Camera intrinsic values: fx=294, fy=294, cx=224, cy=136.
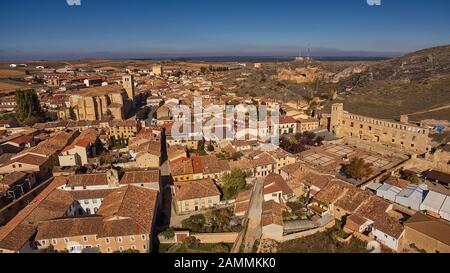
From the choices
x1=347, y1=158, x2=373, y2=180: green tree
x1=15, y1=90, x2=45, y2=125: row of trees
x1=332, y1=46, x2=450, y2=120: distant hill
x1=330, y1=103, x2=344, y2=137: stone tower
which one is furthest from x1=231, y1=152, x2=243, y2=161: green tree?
x1=15, y1=90, x2=45, y2=125: row of trees

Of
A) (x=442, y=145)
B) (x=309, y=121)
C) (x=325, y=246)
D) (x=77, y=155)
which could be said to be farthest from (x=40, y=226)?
(x=442, y=145)

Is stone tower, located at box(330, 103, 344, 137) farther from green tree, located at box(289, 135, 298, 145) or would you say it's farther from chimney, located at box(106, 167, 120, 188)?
chimney, located at box(106, 167, 120, 188)

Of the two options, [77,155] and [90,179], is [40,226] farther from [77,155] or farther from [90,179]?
[77,155]

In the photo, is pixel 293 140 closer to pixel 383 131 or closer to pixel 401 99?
pixel 383 131

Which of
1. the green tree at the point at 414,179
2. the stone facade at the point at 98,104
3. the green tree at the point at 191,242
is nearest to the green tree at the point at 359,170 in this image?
the green tree at the point at 414,179

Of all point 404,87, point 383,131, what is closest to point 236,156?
point 383,131
